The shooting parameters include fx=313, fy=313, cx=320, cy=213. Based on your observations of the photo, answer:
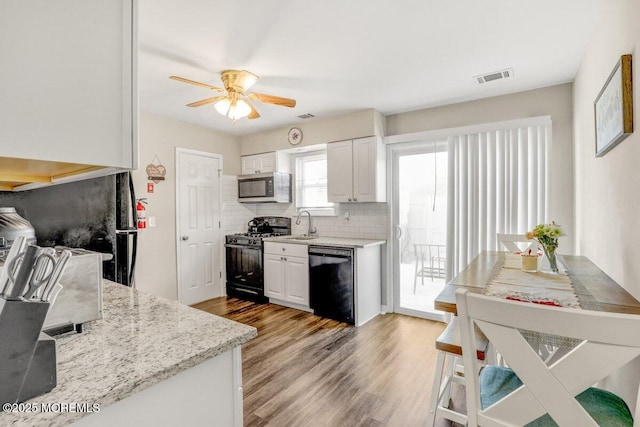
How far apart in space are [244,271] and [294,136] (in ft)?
6.73

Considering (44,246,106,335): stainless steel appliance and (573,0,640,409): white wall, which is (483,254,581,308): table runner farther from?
(44,246,106,335): stainless steel appliance

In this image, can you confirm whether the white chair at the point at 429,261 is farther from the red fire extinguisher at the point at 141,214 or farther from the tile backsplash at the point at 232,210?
the red fire extinguisher at the point at 141,214

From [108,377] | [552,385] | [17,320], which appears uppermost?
[17,320]

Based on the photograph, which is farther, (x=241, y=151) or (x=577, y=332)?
(x=241, y=151)

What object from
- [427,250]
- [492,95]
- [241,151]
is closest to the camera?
[492,95]

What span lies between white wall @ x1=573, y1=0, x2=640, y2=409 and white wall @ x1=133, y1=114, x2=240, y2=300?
168 inches

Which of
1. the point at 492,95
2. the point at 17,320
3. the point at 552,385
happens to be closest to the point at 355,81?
the point at 492,95

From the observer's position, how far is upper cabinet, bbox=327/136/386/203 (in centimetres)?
375

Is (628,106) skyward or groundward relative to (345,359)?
skyward

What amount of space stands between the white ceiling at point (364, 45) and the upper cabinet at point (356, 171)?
0.63 metres

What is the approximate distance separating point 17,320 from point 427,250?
3.70m

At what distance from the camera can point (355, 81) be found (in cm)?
296

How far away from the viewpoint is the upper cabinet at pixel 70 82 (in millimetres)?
645

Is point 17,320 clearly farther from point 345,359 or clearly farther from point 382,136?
point 382,136
